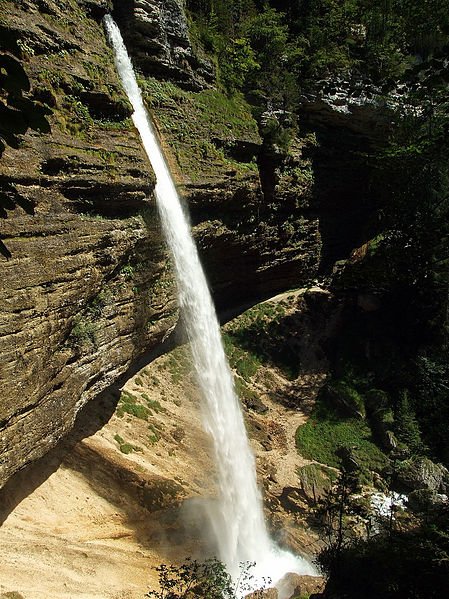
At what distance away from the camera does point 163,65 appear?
14875 mm

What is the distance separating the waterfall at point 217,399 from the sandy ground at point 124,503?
53 cm

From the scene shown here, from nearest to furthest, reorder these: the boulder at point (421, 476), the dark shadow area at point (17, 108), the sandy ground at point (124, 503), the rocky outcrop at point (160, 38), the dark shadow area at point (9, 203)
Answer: the dark shadow area at point (17, 108)
the dark shadow area at point (9, 203)
the sandy ground at point (124, 503)
the rocky outcrop at point (160, 38)
the boulder at point (421, 476)

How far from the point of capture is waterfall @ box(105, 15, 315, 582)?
11945mm

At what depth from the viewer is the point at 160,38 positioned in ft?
47.9

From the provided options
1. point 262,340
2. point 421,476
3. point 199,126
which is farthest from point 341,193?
point 421,476

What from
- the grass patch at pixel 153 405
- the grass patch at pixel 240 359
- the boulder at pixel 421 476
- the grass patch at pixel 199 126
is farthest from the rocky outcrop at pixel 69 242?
the boulder at pixel 421 476

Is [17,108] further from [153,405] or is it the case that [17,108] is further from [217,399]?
[217,399]

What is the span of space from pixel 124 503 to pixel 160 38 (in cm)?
1364

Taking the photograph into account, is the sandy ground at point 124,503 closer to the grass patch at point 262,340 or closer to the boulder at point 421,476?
the boulder at point 421,476

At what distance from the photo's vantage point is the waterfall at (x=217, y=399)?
11945 mm

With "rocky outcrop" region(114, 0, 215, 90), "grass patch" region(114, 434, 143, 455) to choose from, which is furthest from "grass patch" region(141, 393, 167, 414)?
"rocky outcrop" region(114, 0, 215, 90)

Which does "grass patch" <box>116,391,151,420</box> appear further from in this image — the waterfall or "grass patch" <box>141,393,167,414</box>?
the waterfall

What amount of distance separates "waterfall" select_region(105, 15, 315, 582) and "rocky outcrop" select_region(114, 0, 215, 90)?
86 cm

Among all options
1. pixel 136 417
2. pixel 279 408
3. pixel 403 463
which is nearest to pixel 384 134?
pixel 279 408
